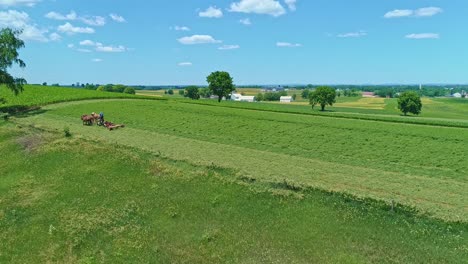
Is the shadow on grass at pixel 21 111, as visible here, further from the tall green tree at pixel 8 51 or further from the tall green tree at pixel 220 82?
the tall green tree at pixel 220 82

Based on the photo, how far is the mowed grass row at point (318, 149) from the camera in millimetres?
21469

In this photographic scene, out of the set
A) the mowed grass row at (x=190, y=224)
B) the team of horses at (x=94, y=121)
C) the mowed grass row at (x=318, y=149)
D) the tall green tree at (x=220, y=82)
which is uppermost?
the tall green tree at (x=220, y=82)

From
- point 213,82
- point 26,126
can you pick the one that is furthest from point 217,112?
point 213,82

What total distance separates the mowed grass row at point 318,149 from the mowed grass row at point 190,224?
1.73 metres

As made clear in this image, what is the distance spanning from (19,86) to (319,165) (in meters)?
42.7

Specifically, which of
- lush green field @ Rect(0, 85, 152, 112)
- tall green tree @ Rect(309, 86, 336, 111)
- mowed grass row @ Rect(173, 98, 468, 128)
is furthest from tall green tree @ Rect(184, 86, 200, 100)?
lush green field @ Rect(0, 85, 152, 112)

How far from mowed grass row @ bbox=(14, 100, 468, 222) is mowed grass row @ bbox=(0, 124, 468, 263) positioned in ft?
5.69

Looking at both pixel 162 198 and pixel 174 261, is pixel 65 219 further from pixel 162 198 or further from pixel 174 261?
pixel 174 261

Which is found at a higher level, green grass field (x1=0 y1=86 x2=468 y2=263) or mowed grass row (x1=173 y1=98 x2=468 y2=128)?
mowed grass row (x1=173 y1=98 x2=468 y2=128)

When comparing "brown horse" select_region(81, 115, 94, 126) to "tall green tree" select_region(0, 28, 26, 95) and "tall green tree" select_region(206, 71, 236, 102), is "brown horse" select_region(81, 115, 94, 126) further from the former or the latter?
"tall green tree" select_region(206, 71, 236, 102)

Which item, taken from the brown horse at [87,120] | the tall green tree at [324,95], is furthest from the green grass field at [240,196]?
the tall green tree at [324,95]

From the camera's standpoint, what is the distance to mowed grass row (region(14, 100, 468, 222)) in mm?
21469

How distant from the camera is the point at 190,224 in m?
19.6

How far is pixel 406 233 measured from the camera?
1731 centimetres
